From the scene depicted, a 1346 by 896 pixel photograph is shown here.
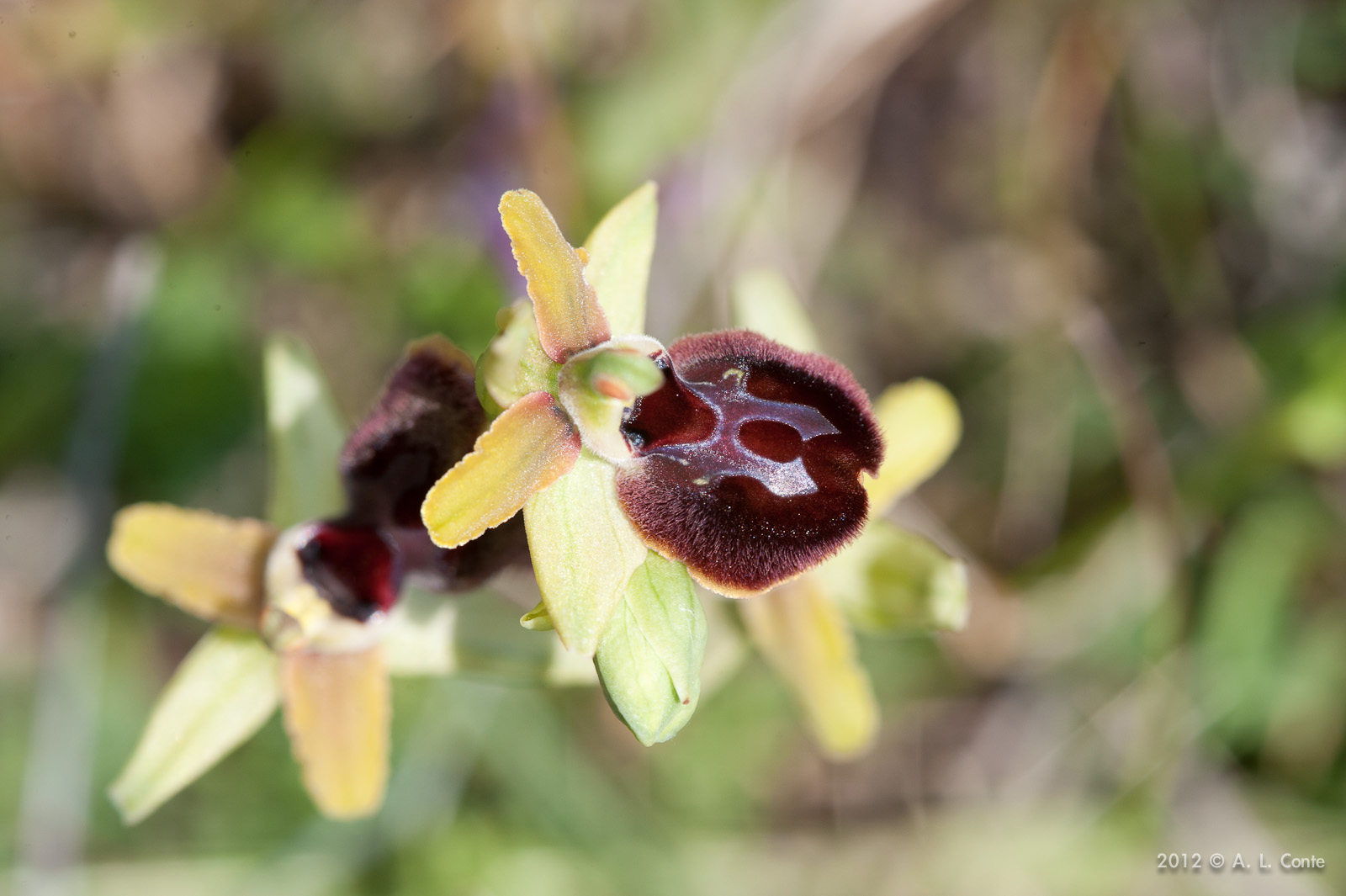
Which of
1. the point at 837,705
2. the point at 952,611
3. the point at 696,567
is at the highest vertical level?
the point at 696,567

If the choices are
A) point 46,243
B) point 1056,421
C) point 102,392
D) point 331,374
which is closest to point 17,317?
point 46,243

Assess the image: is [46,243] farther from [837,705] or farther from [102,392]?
[837,705]

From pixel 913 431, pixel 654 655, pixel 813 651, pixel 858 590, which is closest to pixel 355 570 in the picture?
pixel 654 655

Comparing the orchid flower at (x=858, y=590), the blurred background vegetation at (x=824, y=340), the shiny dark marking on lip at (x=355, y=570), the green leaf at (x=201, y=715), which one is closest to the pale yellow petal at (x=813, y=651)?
the orchid flower at (x=858, y=590)

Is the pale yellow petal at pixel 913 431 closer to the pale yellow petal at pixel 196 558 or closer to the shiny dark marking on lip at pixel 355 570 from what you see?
the shiny dark marking on lip at pixel 355 570

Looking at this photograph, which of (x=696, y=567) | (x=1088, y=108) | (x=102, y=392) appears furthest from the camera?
(x=1088, y=108)

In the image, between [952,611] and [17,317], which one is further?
[17,317]

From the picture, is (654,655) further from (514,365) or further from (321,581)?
(321,581)
